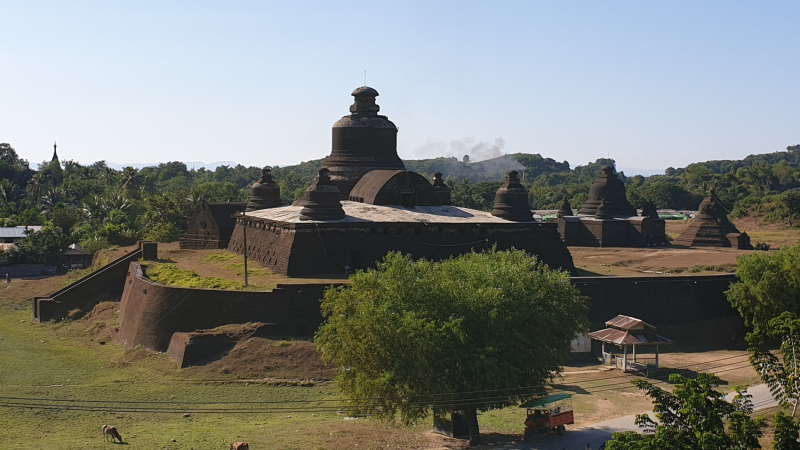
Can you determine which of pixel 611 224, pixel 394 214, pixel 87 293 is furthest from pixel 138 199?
pixel 394 214

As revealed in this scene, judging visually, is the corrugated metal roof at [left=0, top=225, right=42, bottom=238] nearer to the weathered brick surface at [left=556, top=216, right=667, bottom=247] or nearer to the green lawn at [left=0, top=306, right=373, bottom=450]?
the green lawn at [left=0, top=306, right=373, bottom=450]

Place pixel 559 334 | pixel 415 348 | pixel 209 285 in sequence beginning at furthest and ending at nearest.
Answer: pixel 209 285 < pixel 559 334 < pixel 415 348

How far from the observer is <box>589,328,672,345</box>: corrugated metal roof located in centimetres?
3069

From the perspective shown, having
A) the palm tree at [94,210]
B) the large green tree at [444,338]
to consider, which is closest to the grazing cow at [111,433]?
the large green tree at [444,338]

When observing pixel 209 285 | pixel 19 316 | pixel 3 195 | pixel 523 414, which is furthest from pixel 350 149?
pixel 3 195

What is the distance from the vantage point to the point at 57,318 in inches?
1593

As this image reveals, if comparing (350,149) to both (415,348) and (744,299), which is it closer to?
(744,299)

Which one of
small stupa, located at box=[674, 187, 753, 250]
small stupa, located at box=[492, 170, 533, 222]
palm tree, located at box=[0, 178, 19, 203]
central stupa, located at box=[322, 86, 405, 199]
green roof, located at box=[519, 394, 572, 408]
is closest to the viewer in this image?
green roof, located at box=[519, 394, 572, 408]

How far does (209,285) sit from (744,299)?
20.5 meters

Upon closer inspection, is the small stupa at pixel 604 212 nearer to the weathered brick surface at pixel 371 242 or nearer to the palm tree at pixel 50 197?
the weathered brick surface at pixel 371 242

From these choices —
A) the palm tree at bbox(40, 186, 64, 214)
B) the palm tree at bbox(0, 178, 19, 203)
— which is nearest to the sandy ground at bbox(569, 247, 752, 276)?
the palm tree at bbox(40, 186, 64, 214)

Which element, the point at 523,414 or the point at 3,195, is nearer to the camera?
the point at 523,414

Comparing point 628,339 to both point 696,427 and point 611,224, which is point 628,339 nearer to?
point 696,427

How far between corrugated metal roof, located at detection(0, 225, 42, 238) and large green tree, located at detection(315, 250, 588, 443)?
4085 centimetres
